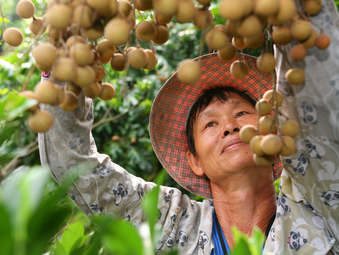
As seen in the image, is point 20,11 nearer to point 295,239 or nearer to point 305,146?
point 305,146

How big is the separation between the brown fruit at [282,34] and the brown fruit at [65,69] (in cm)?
26

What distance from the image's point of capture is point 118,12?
45 centimetres

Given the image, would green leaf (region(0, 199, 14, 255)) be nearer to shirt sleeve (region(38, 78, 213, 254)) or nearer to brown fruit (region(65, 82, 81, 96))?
brown fruit (region(65, 82, 81, 96))

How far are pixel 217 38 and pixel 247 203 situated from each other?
66 cm

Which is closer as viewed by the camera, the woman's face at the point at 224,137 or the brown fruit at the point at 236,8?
the brown fruit at the point at 236,8

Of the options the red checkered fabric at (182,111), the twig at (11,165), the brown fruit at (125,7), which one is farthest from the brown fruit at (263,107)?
the red checkered fabric at (182,111)

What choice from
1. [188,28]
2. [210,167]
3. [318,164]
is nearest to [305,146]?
[318,164]

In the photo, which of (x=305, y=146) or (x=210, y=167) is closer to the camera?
(x=305, y=146)

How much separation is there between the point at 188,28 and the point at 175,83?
1130 millimetres

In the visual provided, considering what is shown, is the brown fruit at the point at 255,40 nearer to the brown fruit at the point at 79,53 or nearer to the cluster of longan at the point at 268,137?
the cluster of longan at the point at 268,137

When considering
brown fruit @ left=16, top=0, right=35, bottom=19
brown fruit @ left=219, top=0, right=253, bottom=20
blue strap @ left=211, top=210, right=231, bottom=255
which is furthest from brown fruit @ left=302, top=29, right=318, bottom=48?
blue strap @ left=211, top=210, right=231, bottom=255

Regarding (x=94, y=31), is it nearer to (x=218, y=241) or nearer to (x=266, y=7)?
(x=266, y=7)

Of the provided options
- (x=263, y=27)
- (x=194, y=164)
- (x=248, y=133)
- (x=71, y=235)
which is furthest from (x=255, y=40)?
(x=194, y=164)

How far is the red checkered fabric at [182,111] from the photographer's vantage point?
3.56 feet
